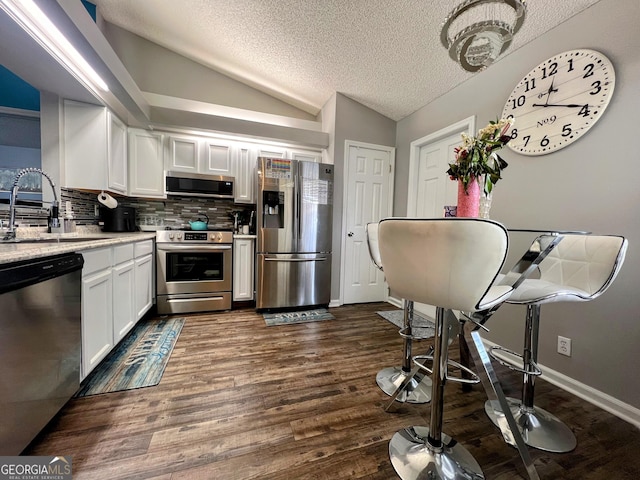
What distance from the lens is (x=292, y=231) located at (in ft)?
9.72

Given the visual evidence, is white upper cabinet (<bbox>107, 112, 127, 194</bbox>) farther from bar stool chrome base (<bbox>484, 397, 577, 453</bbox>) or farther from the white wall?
the white wall

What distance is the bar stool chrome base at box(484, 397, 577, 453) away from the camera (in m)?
1.20

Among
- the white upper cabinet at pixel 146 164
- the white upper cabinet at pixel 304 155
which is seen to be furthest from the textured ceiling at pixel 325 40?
the white upper cabinet at pixel 146 164

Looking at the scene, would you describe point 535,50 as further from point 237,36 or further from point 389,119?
point 237,36

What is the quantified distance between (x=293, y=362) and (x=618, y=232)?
88.9 inches

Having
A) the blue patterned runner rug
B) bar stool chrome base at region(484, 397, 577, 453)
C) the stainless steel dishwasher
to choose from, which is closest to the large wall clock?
bar stool chrome base at region(484, 397, 577, 453)

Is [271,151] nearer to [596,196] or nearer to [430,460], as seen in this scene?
[596,196]

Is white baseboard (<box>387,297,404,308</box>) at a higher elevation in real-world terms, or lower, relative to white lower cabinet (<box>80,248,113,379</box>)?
lower

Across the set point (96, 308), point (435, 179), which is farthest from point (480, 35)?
point (96, 308)

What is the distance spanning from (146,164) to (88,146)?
608 millimetres

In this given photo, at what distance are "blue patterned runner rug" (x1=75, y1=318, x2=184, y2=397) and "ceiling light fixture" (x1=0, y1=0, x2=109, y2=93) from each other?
2.12m

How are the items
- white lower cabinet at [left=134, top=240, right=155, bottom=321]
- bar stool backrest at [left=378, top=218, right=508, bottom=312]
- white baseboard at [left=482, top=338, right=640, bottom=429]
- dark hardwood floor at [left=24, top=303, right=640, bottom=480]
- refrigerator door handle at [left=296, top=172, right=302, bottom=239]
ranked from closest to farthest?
bar stool backrest at [left=378, top=218, right=508, bottom=312]
dark hardwood floor at [left=24, top=303, right=640, bottom=480]
white baseboard at [left=482, top=338, right=640, bottom=429]
white lower cabinet at [left=134, top=240, right=155, bottom=321]
refrigerator door handle at [left=296, top=172, right=302, bottom=239]

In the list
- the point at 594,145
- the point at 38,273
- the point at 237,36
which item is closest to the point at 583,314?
the point at 594,145

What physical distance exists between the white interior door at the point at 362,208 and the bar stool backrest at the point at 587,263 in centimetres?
201
